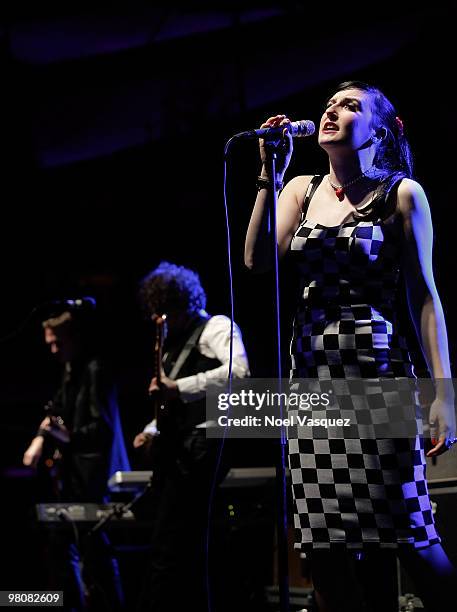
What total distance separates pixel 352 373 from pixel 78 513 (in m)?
2.84

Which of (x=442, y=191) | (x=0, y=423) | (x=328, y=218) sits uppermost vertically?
(x=442, y=191)

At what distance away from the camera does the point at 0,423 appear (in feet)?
21.9

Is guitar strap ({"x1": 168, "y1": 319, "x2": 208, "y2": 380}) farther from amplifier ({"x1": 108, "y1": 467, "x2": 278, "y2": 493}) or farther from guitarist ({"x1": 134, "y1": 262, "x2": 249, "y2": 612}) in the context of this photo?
amplifier ({"x1": 108, "y1": 467, "x2": 278, "y2": 493})

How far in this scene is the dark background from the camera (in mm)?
5707

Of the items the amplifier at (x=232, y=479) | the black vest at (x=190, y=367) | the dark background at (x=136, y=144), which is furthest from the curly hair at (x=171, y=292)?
the dark background at (x=136, y=144)

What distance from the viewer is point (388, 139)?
245cm

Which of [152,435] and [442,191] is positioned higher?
[442,191]

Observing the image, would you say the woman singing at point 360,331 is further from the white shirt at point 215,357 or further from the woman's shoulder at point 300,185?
the white shirt at point 215,357

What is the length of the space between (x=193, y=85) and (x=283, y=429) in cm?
514

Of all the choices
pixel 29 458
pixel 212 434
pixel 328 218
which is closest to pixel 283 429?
pixel 328 218

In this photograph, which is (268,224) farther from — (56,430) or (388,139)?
(56,430)

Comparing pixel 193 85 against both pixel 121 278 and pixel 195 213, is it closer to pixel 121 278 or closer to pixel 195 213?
pixel 195 213

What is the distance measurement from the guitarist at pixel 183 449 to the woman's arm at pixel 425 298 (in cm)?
175

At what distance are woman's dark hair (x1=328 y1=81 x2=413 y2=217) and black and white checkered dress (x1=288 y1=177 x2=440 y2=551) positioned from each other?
0.31 m
